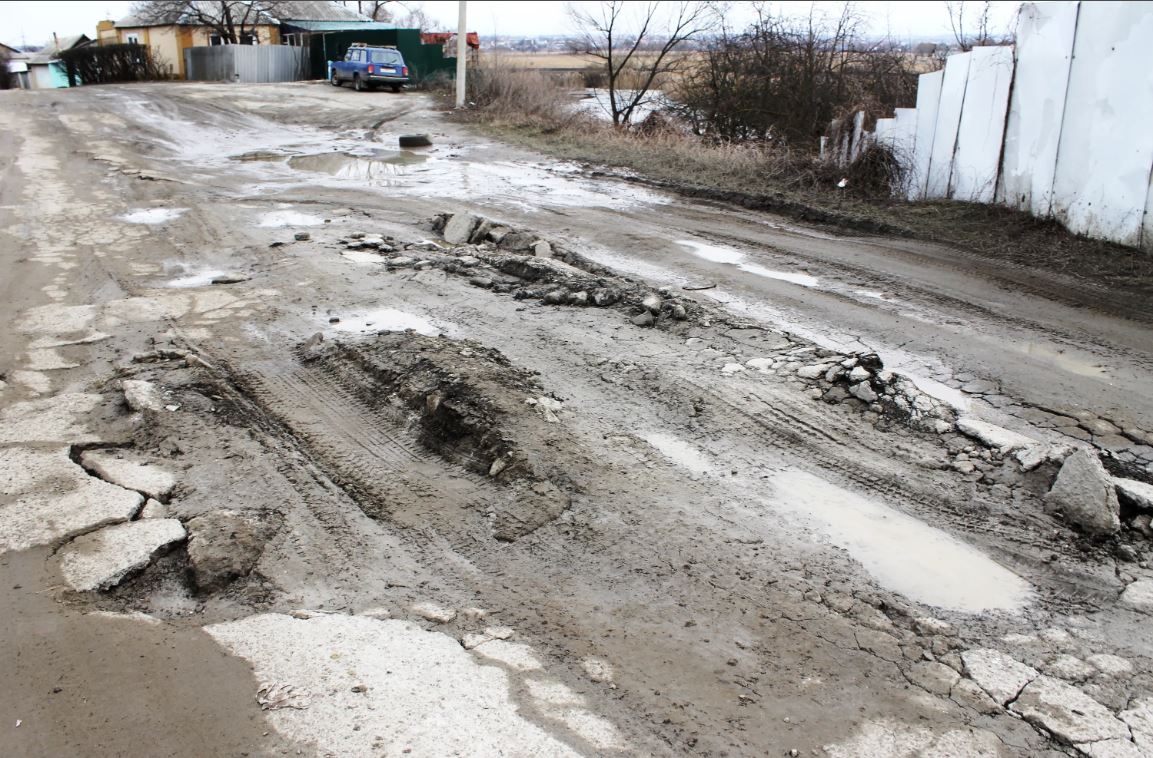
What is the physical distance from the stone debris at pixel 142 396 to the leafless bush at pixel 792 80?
12.9 metres

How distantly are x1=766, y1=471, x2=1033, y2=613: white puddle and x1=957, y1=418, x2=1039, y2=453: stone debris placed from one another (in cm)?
93

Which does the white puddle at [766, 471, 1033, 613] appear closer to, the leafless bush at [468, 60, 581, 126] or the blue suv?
the leafless bush at [468, 60, 581, 126]

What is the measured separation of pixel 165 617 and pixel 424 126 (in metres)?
18.6

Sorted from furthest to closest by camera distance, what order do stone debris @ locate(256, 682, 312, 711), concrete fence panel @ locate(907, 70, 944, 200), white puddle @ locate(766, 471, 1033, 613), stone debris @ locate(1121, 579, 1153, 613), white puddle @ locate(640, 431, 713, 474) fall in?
concrete fence panel @ locate(907, 70, 944, 200), white puddle @ locate(640, 431, 713, 474), white puddle @ locate(766, 471, 1033, 613), stone debris @ locate(1121, 579, 1153, 613), stone debris @ locate(256, 682, 312, 711)

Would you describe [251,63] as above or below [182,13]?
below

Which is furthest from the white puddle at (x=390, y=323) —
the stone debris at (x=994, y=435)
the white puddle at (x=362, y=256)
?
the stone debris at (x=994, y=435)

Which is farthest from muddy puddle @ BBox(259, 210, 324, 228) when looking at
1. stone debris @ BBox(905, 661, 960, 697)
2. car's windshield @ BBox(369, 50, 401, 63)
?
car's windshield @ BBox(369, 50, 401, 63)

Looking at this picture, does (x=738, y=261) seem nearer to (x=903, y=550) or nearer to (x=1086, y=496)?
(x=1086, y=496)

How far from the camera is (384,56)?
29844 millimetres

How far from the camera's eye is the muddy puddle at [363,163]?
45.3ft

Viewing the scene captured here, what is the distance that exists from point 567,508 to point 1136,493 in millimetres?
2835

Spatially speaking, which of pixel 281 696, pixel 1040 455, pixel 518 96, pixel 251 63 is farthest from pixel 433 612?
pixel 251 63

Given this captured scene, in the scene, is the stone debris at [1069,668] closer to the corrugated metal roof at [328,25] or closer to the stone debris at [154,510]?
the stone debris at [154,510]

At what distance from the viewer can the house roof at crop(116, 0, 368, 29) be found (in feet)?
154
